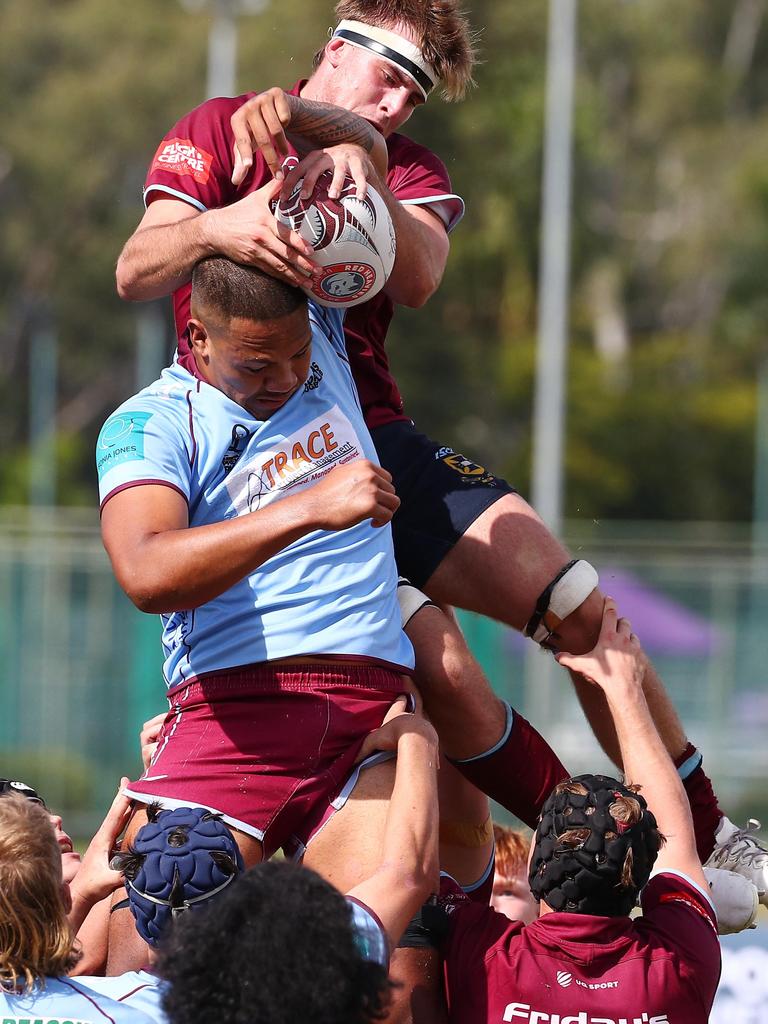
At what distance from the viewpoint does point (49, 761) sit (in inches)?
608

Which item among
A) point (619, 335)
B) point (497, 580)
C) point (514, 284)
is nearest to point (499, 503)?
point (497, 580)

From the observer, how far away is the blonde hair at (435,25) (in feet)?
14.0

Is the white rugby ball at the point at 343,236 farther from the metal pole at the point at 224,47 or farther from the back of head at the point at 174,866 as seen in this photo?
the metal pole at the point at 224,47

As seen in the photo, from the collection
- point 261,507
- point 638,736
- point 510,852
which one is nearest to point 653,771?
point 638,736

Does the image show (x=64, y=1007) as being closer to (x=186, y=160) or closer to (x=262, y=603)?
(x=262, y=603)

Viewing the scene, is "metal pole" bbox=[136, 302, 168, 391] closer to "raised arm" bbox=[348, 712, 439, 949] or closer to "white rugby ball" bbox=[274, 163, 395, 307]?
"white rugby ball" bbox=[274, 163, 395, 307]

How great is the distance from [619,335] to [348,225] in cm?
3725

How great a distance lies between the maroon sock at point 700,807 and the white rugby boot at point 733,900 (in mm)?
298

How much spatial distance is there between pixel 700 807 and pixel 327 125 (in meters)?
2.27

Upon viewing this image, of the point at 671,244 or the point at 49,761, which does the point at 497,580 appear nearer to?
the point at 49,761

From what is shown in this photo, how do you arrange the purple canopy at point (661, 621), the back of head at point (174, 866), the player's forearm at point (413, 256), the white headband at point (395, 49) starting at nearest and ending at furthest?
the back of head at point (174, 866) < the player's forearm at point (413, 256) < the white headband at point (395, 49) < the purple canopy at point (661, 621)

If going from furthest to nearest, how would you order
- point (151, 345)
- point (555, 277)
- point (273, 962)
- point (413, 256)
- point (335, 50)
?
1. point (151, 345)
2. point (555, 277)
3. point (335, 50)
4. point (413, 256)
5. point (273, 962)

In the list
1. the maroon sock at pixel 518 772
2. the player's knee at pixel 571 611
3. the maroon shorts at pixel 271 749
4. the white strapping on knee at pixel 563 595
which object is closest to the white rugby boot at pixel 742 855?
the maroon sock at pixel 518 772

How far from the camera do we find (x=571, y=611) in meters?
4.29
